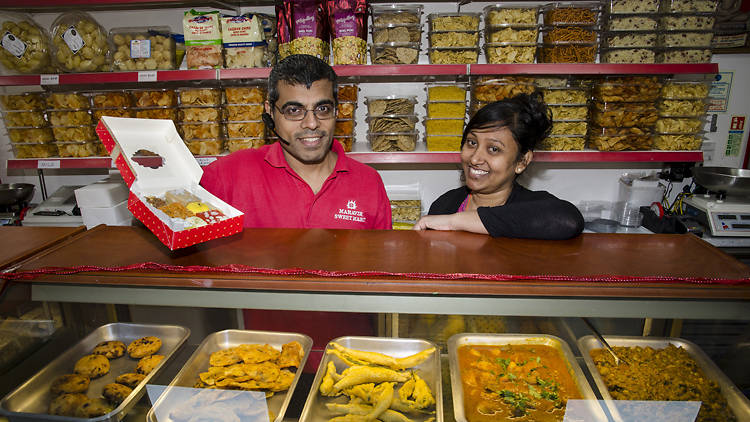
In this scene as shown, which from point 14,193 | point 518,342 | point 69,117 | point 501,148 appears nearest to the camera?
point 518,342

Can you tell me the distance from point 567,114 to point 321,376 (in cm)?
260

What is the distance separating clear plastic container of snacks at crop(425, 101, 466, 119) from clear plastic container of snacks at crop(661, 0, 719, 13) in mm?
1503

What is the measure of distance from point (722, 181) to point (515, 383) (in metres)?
2.83

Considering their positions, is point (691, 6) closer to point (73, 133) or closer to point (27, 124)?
point (73, 133)

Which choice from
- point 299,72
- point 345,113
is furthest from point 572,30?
point 299,72

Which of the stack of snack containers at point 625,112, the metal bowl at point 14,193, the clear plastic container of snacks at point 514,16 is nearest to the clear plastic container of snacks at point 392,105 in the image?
the clear plastic container of snacks at point 514,16

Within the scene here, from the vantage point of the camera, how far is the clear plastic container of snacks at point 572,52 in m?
→ 2.80

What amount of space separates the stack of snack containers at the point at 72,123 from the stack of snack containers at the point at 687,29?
421 centimetres

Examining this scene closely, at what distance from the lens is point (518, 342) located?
1.20 meters

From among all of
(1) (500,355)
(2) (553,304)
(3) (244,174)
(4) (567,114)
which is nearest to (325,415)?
(1) (500,355)

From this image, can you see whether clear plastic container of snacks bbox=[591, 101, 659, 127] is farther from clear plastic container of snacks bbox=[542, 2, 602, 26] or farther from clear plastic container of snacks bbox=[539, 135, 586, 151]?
clear plastic container of snacks bbox=[542, 2, 602, 26]

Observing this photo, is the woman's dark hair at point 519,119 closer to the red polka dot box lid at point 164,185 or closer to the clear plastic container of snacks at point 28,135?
the red polka dot box lid at point 164,185

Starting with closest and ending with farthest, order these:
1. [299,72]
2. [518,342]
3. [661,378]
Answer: [661,378] < [518,342] < [299,72]

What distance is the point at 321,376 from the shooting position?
3.70 ft
